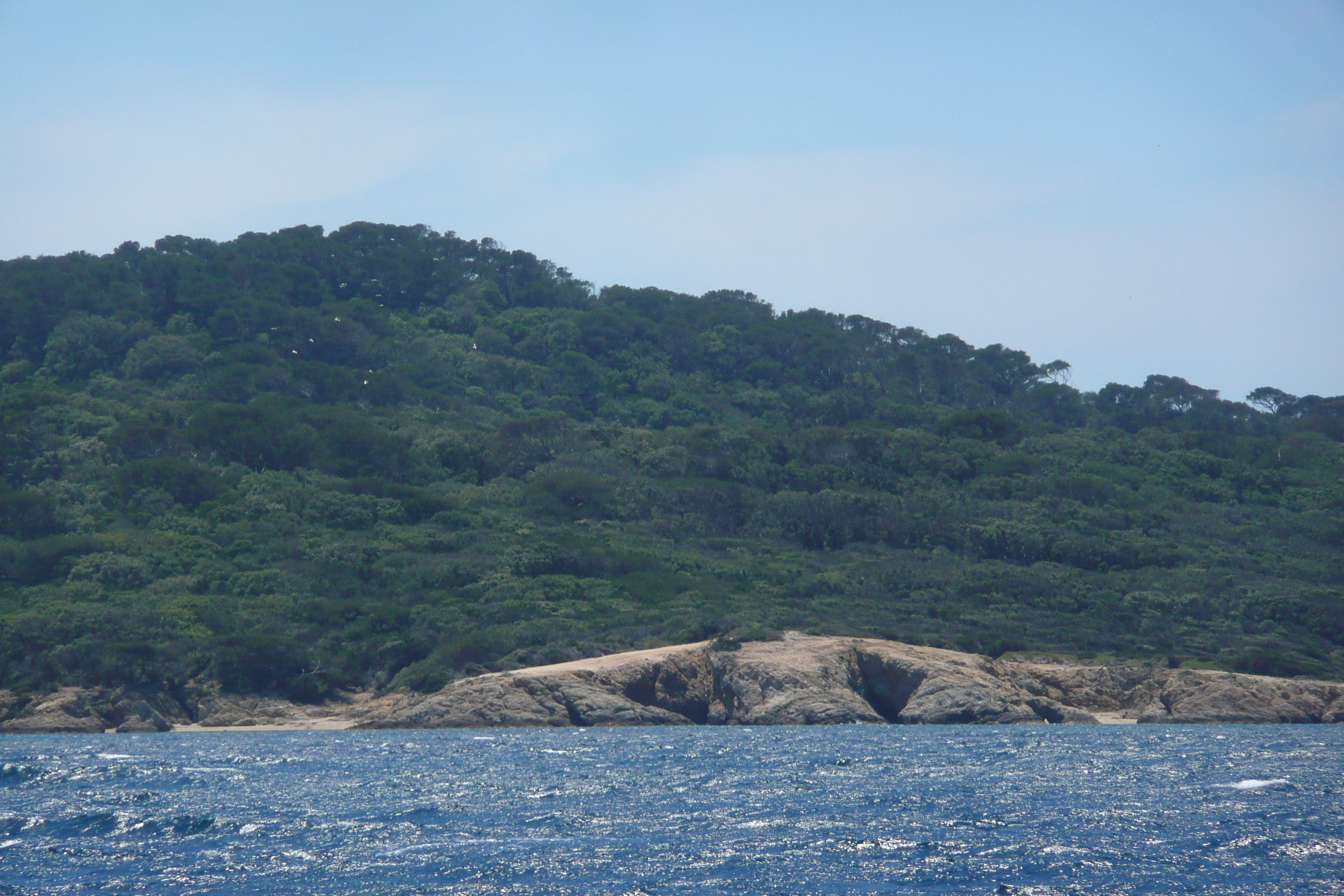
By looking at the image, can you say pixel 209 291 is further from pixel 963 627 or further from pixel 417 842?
pixel 417 842

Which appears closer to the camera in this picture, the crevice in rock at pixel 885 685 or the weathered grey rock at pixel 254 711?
the crevice in rock at pixel 885 685

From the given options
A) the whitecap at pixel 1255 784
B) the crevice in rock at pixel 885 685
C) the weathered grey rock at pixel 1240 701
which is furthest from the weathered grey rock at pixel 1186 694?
the whitecap at pixel 1255 784

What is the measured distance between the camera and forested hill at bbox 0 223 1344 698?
172 feet

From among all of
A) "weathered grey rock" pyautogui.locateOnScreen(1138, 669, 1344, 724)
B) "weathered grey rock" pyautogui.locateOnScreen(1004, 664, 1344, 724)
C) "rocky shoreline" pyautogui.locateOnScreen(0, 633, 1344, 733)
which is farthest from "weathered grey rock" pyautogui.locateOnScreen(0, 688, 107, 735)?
"weathered grey rock" pyautogui.locateOnScreen(1138, 669, 1344, 724)

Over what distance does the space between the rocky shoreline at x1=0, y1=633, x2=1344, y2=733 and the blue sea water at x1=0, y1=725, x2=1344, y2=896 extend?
383 inches

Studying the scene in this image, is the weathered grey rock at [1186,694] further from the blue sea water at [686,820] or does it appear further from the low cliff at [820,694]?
the blue sea water at [686,820]

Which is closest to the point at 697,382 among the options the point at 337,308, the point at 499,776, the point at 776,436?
the point at 776,436

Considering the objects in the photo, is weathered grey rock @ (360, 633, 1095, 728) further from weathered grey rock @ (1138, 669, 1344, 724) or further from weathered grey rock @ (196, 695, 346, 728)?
weathered grey rock @ (196, 695, 346, 728)

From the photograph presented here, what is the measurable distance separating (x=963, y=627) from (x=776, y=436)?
118 ft

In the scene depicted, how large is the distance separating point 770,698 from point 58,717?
82.7 feet

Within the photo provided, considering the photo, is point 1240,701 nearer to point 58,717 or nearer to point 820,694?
point 820,694

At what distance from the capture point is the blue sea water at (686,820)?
14172mm

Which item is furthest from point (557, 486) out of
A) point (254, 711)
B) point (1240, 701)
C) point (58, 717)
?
point (1240, 701)

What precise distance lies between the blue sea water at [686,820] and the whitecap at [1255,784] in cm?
8
